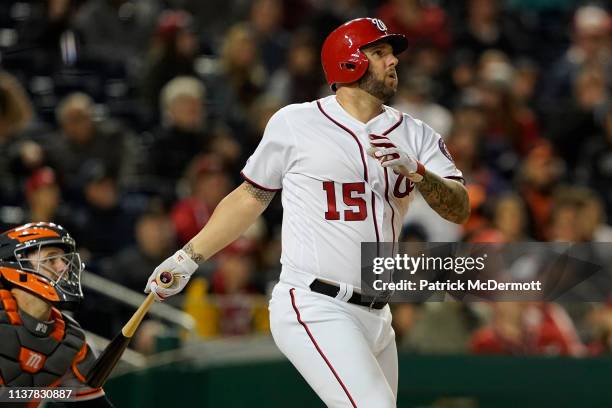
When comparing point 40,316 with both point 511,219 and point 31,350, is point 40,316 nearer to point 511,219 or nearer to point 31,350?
point 31,350

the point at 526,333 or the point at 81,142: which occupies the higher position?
the point at 81,142

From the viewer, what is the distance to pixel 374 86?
187 inches

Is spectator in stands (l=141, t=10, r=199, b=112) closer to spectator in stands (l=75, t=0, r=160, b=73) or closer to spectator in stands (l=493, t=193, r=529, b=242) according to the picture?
spectator in stands (l=75, t=0, r=160, b=73)

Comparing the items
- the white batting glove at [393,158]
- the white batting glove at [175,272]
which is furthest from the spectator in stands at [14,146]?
the white batting glove at [393,158]

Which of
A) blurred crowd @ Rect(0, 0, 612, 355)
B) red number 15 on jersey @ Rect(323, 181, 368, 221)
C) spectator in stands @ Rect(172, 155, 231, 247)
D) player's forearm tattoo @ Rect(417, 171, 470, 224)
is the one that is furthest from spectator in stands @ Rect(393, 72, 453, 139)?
red number 15 on jersey @ Rect(323, 181, 368, 221)

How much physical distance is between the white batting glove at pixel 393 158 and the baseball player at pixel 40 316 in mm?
1330

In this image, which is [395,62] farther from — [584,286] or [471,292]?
[584,286]

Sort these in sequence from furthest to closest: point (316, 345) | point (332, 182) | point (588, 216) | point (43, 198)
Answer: point (588, 216), point (43, 198), point (332, 182), point (316, 345)

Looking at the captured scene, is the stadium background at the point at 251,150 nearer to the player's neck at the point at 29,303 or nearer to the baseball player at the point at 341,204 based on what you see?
the player's neck at the point at 29,303

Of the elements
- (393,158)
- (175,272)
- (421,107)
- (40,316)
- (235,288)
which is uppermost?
(393,158)

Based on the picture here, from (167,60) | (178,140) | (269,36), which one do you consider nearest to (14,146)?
(178,140)

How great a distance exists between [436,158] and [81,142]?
5.35 meters

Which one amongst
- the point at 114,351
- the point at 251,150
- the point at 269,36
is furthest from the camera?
the point at 269,36

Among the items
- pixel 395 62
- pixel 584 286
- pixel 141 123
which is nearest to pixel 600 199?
pixel 584 286
